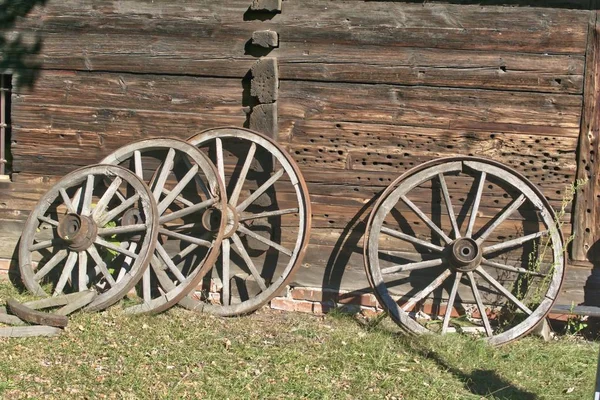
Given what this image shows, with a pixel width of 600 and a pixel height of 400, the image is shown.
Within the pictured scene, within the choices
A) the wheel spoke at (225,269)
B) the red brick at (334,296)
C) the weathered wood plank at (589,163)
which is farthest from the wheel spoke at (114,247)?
the weathered wood plank at (589,163)

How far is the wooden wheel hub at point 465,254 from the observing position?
5.88m

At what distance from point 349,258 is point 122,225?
1.88 m

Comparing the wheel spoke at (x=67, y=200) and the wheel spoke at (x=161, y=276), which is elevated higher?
the wheel spoke at (x=67, y=200)

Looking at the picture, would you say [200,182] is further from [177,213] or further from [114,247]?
[114,247]

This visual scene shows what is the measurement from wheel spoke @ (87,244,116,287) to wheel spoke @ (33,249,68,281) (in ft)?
0.97

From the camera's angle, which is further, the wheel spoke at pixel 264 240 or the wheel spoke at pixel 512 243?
the wheel spoke at pixel 264 240

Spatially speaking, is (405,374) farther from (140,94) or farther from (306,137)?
(140,94)

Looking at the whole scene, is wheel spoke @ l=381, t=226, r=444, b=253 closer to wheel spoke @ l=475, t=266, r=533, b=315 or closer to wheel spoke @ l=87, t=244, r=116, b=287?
wheel spoke @ l=475, t=266, r=533, b=315

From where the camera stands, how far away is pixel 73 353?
5039 mm

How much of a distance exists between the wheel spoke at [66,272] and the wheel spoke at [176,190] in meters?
0.77

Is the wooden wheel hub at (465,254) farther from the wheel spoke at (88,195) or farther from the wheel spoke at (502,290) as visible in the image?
the wheel spoke at (88,195)

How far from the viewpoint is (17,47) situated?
21.6ft

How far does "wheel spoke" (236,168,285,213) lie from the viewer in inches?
243

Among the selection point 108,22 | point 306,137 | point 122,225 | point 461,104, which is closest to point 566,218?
point 461,104
